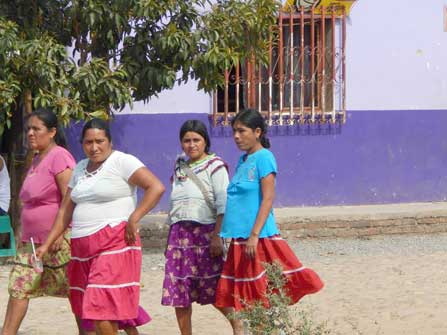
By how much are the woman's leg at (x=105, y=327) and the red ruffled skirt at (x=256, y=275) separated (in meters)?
0.79

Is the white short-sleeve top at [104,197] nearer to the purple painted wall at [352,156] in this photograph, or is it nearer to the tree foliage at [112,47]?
the tree foliage at [112,47]

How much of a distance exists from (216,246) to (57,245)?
935mm

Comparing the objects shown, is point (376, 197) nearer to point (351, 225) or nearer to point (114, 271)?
point (351, 225)

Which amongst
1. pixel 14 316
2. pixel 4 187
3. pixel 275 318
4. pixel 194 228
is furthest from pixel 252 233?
pixel 4 187

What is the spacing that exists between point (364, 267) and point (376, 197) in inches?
132

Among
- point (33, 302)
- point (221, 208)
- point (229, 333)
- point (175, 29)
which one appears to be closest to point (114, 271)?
point (221, 208)

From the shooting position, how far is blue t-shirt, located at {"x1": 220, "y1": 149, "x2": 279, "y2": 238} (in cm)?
609

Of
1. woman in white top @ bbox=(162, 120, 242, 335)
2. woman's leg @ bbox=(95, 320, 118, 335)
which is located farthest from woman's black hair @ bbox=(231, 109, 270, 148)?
woman's leg @ bbox=(95, 320, 118, 335)

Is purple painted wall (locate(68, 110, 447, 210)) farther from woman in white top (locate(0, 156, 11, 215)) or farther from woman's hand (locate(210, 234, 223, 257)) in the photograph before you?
woman's hand (locate(210, 234, 223, 257))

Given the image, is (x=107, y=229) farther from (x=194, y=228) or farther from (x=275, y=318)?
(x=275, y=318)

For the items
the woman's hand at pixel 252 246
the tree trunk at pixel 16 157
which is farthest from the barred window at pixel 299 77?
the woman's hand at pixel 252 246

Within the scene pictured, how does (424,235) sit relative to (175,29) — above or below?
below

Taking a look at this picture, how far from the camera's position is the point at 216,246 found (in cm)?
623

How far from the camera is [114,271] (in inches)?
219
